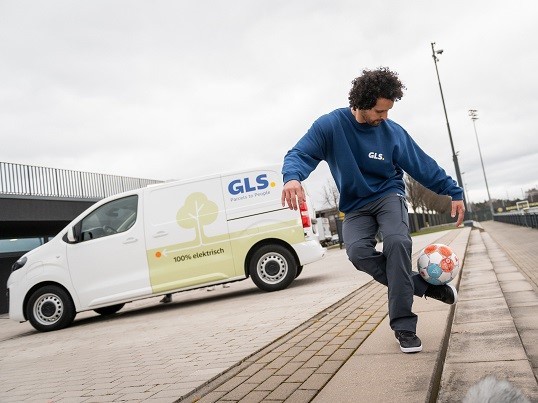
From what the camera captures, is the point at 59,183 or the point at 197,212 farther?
the point at 59,183

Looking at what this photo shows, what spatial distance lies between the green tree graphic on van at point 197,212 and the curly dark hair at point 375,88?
5.29 metres

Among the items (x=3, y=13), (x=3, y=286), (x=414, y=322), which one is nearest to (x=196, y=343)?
(x=414, y=322)

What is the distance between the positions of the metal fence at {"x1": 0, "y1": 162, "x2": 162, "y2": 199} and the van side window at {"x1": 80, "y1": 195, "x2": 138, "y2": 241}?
414 inches

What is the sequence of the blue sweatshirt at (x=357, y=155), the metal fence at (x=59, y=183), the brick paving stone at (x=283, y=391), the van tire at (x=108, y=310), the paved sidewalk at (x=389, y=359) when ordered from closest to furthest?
the paved sidewalk at (x=389, y=359)
the brick paving stone at (x=283, y=391)
the blue sweatshirt at (x=357, y=155)
the van tire at (x=108, y=310)
the metal fence at (x=59, y=183)

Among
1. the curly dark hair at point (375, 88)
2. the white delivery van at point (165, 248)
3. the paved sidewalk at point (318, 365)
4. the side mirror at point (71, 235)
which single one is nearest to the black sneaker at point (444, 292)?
the paved sidewalk at point (318, 365)

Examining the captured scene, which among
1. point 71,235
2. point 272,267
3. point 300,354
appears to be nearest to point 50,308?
point 71,235

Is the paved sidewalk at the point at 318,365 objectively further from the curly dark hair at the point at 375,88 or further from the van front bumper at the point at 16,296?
the van front bumper at the point at 16,296

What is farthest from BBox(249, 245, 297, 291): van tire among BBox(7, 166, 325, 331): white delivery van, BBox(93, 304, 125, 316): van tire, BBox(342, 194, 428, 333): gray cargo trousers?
BBox(342, 194, 428, 333): gray cargo trousers

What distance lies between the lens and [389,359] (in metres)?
3.00

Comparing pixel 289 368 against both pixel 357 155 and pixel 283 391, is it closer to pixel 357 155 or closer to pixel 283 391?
pixel 283 391

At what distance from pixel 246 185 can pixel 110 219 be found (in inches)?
91.9

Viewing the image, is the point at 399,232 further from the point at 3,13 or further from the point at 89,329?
the point at 89,329

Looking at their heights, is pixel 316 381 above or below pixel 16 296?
below

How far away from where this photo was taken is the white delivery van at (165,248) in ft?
26.5
